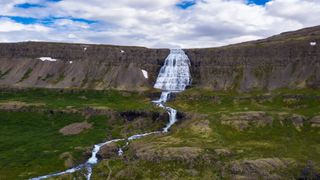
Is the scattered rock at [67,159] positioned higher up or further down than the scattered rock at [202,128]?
further down

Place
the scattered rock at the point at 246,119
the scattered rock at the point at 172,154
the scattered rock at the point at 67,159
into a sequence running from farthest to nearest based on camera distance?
the scattered rock at the point at 246,119 < the scattered rock at the point at 67,159 < the scattered rock at the point at 172,154

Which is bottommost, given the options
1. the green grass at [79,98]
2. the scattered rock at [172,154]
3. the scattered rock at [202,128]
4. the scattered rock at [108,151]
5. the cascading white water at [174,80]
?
the scattered rock at [108,151]

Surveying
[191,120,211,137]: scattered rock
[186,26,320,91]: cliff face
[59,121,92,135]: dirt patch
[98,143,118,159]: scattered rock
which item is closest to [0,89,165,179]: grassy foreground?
[59,121,92,135]: dirt patch

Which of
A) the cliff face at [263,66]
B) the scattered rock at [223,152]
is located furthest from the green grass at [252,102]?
the scattered rock at [223,152]

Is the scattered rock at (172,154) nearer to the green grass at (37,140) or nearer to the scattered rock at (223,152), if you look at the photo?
the scattered rock at (223,152)

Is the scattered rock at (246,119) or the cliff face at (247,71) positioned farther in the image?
the cliff face at (247,71)

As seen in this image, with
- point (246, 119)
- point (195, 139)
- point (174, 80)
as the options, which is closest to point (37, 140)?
point (195, 139)

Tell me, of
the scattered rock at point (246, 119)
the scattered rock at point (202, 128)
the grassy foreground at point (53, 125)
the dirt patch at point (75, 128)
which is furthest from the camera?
the dirt patch at point (75, 128)

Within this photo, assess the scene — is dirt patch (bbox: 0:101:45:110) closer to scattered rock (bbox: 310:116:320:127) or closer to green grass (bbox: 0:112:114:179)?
green grass (bbox: 0:112:114:179)
